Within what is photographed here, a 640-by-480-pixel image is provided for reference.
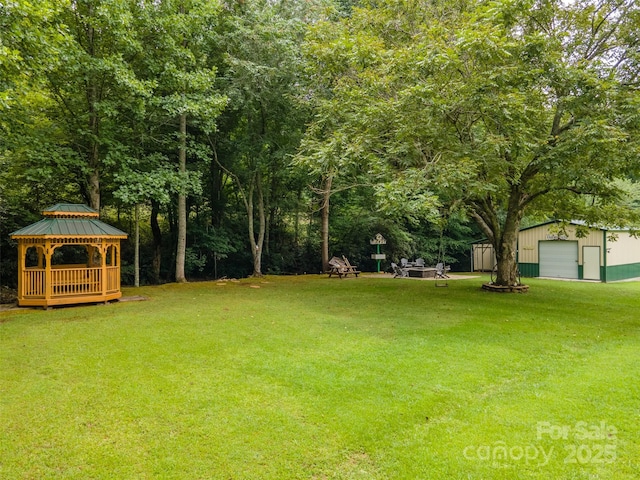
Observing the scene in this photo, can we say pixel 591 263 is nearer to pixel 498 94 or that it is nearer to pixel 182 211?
pixel 498 94

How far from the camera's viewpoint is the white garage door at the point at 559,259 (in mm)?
15883

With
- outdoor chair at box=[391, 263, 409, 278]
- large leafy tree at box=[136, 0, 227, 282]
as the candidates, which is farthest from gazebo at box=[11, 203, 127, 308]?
outdoor chair at box=[391, 263, 409, 278]

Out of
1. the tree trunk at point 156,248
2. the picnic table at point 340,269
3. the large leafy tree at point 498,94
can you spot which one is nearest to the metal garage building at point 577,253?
the large leafy tree at point 498,94

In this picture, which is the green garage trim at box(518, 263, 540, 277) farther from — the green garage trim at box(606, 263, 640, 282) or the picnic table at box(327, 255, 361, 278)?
the picnic table at box(327, 255, 361, 278)

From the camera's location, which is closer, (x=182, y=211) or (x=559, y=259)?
(x=182, y=211)

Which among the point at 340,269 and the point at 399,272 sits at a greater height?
the point at 340,269

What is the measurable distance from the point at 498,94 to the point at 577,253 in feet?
35.5

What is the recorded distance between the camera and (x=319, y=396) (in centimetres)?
406

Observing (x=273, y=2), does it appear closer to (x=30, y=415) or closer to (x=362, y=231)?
(x=362, y=231)

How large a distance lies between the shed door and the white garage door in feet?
0.97

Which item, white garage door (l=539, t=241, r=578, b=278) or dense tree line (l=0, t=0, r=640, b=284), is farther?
white garage door (l=539, t=241, r=578, b=278)

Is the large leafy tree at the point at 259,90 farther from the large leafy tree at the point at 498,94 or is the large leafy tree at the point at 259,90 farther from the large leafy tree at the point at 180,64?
the large leafy tree at the point at 498,94

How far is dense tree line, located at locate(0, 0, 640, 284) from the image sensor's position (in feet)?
25.8

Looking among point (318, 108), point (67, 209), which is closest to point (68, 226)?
point (67, 209)
